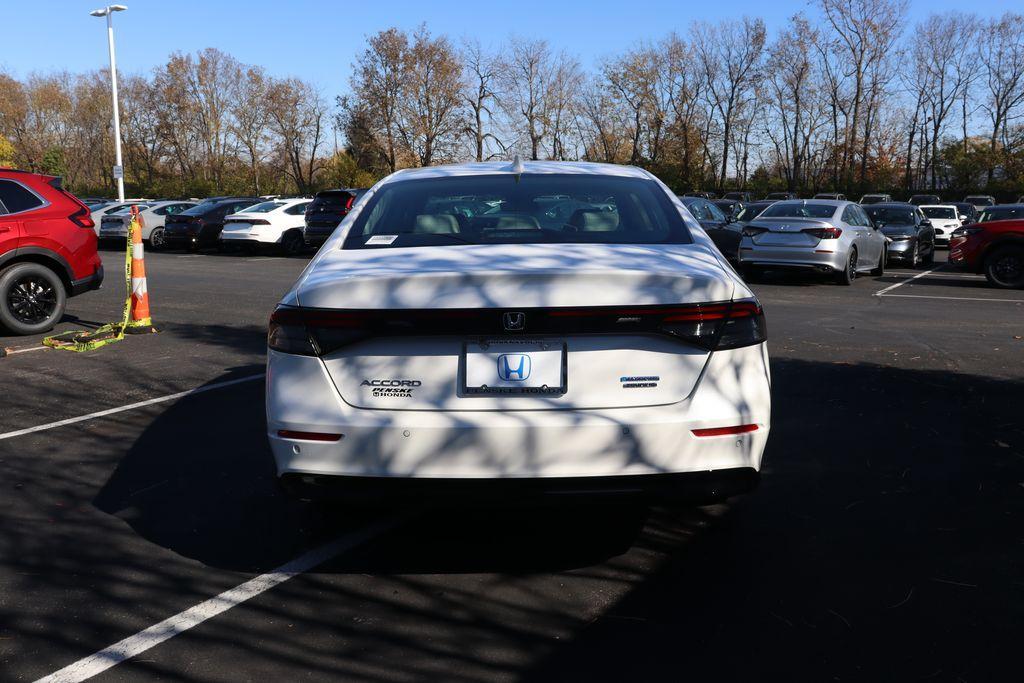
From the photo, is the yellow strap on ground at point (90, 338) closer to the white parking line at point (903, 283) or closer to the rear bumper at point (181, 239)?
the white parking line at point (903, 283)

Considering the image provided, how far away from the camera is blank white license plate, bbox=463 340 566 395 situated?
3.36m

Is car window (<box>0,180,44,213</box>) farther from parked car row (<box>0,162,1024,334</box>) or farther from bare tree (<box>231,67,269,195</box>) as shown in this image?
bare tree (<box>231,67,269,195</box>)

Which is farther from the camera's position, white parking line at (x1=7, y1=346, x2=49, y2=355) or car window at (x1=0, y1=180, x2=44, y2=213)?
car window at (x1=0, y1=180, x2=44, y2=213)

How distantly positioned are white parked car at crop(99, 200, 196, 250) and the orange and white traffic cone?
1938 cm

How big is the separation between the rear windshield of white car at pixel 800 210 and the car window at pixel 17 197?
1213 centimetres

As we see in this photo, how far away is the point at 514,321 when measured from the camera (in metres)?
3.33

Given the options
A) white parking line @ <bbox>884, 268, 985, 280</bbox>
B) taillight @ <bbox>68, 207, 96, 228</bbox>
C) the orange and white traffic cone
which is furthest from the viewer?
white parking line @ <bbox>884, 268, 985, 280</bbox>

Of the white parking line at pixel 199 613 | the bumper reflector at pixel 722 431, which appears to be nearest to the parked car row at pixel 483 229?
the bumper reflector at pixel 722 431

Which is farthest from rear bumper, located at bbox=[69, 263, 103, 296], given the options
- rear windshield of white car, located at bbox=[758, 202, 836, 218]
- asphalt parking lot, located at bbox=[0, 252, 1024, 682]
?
rear windshield of white car, located at bbox=[758, 202, 836, 218]

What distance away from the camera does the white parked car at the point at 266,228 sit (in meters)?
26.0

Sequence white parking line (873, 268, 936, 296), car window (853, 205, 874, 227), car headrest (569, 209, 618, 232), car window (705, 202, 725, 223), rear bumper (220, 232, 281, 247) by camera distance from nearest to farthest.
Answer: car headrest (569, 209, 618, 232) < white parking line (873, 268, 936, 296) < car window (853, 205, 874, 227) < car window (705, 202, 725, 223) < rear bumper (220, 232, 281, 247)

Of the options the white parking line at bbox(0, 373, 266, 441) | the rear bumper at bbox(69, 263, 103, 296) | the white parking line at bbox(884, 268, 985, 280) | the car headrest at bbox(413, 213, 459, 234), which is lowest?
the white parking line at bbox(0, 373, 266, 441)

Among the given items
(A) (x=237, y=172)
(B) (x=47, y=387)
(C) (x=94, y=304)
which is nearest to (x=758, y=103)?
(A) (x=237, y=172)

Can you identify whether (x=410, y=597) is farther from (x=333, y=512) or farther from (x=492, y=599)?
(x=333, y=512)
